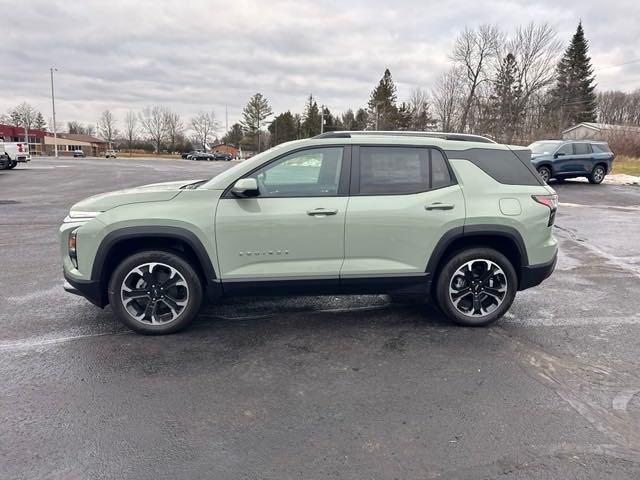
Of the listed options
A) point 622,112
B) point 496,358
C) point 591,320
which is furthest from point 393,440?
point 622,112

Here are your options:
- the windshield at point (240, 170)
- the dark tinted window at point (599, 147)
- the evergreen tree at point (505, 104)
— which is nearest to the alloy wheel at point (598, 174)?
the dark tinted window at point (599, 147)

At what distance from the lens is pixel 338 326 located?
4.40 metres

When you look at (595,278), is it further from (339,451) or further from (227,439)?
(227,439)

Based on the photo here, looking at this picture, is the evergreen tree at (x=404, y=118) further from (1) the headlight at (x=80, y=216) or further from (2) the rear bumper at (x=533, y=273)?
(1) the headlight at (x=80, y=216)

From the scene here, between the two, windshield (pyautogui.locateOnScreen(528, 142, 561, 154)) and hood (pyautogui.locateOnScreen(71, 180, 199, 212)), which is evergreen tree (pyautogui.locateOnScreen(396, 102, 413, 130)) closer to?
windshield (pyautogui.locateOnScreen(528, 142, 561, 154))

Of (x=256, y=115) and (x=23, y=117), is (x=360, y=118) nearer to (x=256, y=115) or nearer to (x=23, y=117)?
(x=256, y=115)

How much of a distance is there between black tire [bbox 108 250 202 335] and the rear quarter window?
107 inches

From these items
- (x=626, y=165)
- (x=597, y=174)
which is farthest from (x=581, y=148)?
(x=626, y=165)

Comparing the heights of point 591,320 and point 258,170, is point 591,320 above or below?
below

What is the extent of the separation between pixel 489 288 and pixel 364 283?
1.26 metres

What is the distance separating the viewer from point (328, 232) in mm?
4051

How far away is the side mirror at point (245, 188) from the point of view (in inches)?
152

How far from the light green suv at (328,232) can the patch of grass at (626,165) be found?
2896 cm

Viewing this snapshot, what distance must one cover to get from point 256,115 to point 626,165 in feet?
221
